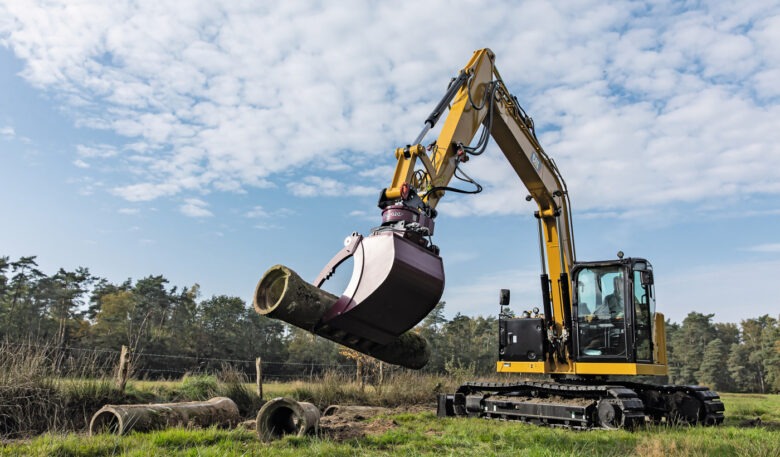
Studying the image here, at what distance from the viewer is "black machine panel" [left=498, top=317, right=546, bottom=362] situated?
983cm

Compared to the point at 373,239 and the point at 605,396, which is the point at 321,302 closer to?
A: the point at 373,239

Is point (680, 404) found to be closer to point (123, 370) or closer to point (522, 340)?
point (522, 340)

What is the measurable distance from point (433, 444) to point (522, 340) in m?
3.99

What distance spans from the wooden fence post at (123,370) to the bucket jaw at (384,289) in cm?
761

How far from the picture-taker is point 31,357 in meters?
9.10

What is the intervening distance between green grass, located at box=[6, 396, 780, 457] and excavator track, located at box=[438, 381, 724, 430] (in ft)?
1.53

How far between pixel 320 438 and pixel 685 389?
Answer: 6525 millimetres

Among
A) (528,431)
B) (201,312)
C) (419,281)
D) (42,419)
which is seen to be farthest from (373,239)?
(201,312)

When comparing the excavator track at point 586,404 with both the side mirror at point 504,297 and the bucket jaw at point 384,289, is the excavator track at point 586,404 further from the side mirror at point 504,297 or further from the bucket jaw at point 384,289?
the bucket jaw at point 384,289

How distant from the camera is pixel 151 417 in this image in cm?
740

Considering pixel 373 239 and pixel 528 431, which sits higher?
pixel 373 239

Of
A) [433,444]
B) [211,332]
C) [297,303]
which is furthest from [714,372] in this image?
[297,303]

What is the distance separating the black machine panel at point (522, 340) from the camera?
9.83 meters

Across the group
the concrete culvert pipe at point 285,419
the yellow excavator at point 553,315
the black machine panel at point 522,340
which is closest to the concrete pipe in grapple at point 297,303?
the yellow excavator at point 553,315
